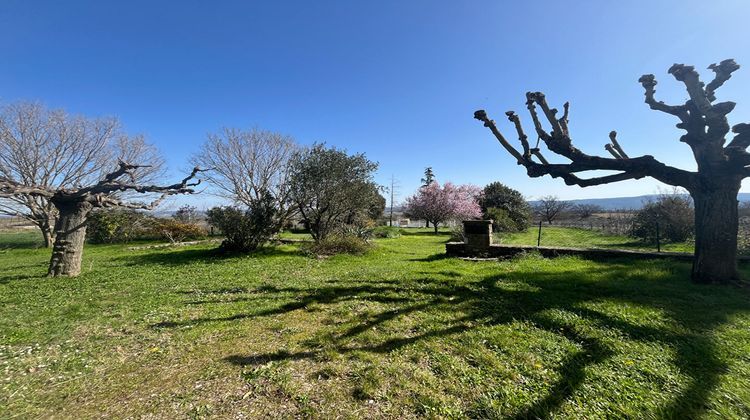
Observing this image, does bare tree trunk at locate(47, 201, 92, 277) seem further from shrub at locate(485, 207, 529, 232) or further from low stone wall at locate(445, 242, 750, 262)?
shrub at locate(485, 207, 529, 232)

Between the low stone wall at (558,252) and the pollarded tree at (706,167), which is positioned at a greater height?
the pollarded tree at (706,167)

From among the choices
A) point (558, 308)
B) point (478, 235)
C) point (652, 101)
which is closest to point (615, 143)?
point (652, 101)

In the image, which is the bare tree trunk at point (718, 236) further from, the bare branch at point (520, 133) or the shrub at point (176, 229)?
the shrub at point (176, 229)

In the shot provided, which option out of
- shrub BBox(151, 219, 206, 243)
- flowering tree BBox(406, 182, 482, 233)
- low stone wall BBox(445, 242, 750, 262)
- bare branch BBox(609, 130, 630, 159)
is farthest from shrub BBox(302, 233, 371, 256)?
flowering tree BBox(406, 182, 482, 233)

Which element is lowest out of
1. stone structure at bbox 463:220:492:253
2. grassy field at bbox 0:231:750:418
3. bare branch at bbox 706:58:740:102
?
grassy field at bbox 0:231:750:418

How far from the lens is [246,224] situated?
37.4ft

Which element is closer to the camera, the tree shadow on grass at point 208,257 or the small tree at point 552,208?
the tree shadow on grass at point 208,257

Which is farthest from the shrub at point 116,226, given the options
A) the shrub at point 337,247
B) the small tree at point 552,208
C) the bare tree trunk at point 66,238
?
the small tree at point 552,208

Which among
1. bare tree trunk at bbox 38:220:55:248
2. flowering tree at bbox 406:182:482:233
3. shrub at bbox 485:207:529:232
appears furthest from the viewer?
flowering tree at bbox 406:182:482:233

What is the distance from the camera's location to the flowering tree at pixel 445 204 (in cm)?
2702

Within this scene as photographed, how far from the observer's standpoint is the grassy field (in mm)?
2227

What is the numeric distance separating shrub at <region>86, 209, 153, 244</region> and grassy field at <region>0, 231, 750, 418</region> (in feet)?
47.0

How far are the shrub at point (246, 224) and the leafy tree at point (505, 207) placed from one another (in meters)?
15.2

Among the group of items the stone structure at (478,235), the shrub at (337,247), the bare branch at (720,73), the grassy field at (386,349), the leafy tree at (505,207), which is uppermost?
the bare branch at (720,73)
